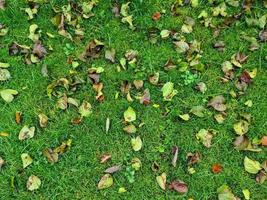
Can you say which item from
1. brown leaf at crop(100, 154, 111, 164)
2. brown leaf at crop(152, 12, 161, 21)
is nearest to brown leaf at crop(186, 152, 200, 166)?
brown leaf at crop(100, 154, 111, 164)

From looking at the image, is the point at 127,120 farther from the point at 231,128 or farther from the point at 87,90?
the point at 231,128

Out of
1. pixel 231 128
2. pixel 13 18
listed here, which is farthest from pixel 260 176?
pixel 13 18

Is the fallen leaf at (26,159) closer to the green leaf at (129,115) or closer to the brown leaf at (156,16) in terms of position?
the green leaf at (129,115)

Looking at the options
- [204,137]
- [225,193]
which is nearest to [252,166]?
[225,193]

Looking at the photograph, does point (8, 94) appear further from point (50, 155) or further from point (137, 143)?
point (137, 143)

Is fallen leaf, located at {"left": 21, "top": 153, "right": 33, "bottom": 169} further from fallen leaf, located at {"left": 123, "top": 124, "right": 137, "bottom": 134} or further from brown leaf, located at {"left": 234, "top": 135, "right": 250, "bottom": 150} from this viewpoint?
brown leaf, located at {"left": 234, "top": 135, "right": 250, "bottom": 150}

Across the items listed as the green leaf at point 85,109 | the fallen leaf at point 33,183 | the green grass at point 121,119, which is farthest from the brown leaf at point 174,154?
the fallen leaf at point 33,183
